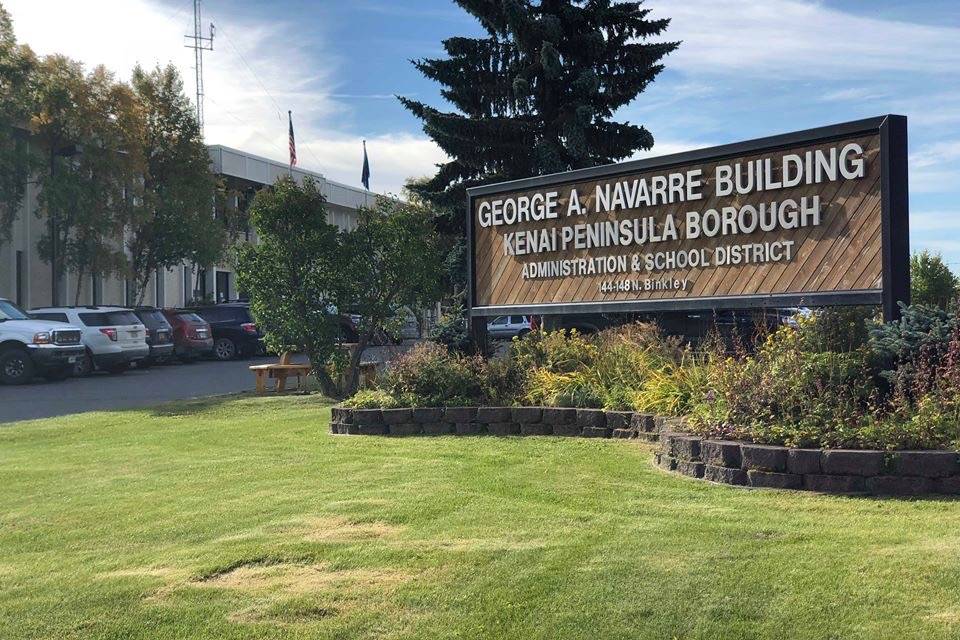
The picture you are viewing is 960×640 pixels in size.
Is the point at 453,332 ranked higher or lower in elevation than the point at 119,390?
higher

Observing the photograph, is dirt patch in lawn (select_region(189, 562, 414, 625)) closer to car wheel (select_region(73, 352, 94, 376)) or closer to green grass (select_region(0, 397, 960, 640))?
green grass (select_region(0, 397, 960, 640))

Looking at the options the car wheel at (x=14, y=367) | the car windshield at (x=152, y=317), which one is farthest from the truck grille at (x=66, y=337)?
the car windshield at (x=152, y=317)

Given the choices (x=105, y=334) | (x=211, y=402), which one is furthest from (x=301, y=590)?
(x=105, y=334)

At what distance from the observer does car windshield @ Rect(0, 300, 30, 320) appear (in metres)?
23.0

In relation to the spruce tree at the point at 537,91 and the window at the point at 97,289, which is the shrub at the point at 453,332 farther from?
the window at the point at 97,289

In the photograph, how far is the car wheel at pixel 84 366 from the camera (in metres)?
23.2

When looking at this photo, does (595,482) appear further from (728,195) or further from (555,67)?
(555,67)

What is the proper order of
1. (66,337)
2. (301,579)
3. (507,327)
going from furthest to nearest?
(507,327) → (66,337) → (301,579)

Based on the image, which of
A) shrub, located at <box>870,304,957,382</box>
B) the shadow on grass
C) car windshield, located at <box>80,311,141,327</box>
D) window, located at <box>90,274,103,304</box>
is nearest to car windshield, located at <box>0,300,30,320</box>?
car windshield, located at <box>80,311,141,327</box>

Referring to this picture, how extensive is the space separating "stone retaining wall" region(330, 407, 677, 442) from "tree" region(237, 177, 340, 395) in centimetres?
438

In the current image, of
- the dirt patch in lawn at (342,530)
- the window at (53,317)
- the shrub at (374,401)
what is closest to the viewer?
the dirt patch in lawn at (342,530)

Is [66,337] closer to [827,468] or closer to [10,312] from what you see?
[10,312]

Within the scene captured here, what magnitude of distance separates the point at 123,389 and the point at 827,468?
655 inches

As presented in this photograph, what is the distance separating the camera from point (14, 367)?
22.3 m
